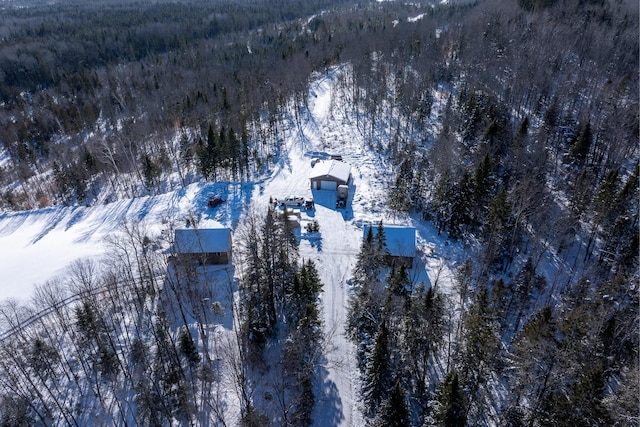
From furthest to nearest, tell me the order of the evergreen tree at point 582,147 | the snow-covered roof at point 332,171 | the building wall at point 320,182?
the building wall at point 320,182 → the snow-covered roof at point 332,171 → the evergreen tree at point 582,147

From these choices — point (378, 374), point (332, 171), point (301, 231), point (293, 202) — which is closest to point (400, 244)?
A: point (301, 231)

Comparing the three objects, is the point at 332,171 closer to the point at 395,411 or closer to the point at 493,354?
the point at 493,354

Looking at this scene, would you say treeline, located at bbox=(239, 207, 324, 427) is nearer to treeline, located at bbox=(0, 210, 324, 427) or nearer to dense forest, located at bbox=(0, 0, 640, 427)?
treeline, located at bbox=(0, 210, 324, 427)

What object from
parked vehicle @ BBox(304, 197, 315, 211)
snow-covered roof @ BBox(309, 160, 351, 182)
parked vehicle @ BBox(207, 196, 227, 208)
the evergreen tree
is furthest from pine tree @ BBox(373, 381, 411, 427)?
the evergreen tree

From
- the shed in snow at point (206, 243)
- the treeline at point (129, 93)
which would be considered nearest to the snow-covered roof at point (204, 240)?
the shed in snow at point (206, 243)

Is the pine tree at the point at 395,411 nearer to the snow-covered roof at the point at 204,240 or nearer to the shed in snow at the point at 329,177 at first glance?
the snow-covered roof at the point at 204,240

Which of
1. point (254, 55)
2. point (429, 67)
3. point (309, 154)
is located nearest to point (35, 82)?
point (254, 55)
